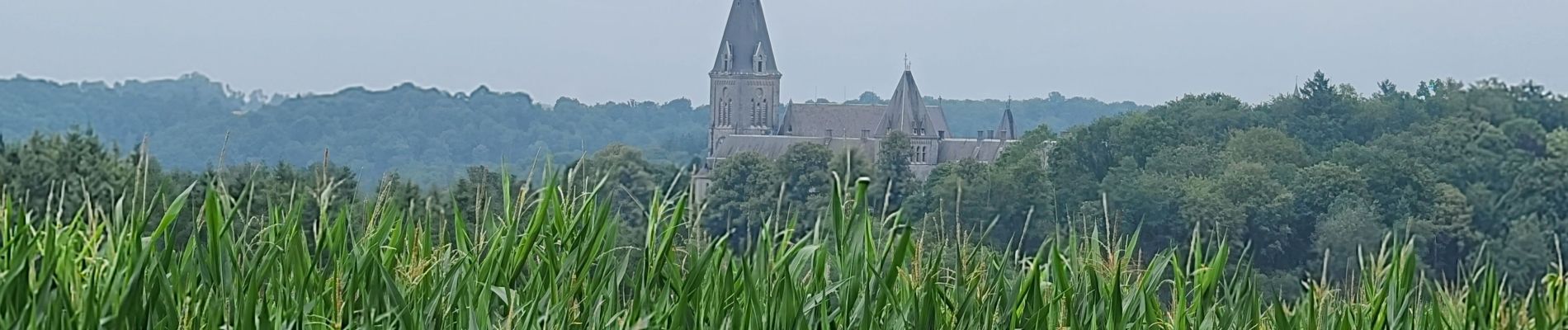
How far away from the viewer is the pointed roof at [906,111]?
3354 inches

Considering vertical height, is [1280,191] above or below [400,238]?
below

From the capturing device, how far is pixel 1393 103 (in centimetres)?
6066

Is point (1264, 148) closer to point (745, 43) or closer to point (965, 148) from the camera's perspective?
point (965, 148)

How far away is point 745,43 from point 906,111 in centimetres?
915

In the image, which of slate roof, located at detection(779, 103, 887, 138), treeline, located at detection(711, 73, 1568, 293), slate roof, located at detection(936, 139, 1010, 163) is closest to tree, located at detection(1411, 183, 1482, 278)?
treeline, located at detection(711, 73, 1568, 293)

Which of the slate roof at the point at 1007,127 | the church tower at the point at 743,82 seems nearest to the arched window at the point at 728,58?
the church tower at the point at 743,82

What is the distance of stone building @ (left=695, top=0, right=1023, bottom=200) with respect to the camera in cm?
8488

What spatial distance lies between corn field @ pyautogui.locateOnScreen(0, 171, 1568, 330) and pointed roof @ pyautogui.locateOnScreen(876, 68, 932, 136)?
267 feet

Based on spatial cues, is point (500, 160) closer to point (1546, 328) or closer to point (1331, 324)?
point (1331, 324)

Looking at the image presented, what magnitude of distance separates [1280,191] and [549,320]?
154 feet

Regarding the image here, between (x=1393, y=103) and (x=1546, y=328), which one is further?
(x=1393, y=103)

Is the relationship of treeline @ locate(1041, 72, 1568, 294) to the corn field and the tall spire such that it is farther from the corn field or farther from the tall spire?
the corn field

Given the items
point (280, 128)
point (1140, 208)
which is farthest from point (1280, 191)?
point (280, 128)

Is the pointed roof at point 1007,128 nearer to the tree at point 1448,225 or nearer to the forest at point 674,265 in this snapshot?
the tree at point 1448,225
